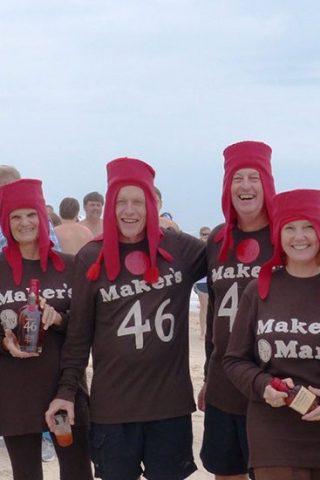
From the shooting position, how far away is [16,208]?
13.8ft

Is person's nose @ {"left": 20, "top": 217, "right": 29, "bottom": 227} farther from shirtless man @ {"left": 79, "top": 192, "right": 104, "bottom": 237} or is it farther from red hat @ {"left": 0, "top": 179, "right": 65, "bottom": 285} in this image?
shirtless man @ {"left": 79, "top": 192, "right": 104, "bottom": 237}

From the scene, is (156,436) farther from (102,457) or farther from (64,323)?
(64,323)

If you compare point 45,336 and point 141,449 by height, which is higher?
point 45,336

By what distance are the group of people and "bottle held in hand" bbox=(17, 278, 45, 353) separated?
0.04 m

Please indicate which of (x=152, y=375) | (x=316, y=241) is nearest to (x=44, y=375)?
(x=152, y=375)

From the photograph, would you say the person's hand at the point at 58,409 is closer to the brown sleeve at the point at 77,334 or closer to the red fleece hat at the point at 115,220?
the brown sleeve at the point at 77,334

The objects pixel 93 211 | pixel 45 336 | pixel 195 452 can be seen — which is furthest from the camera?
pixel 93 211

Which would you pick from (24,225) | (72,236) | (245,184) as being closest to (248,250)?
(245,184)

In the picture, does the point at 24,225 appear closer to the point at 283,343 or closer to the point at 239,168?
the point at 239,168

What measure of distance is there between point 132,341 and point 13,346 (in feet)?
2.04

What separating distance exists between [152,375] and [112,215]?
0.85m

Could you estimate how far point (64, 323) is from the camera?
4141 millimetres

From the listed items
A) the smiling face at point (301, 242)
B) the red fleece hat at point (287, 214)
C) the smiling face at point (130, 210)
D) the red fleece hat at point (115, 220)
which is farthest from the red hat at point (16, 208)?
the smiling face at point (301, 242)

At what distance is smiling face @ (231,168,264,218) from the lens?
3980mm
